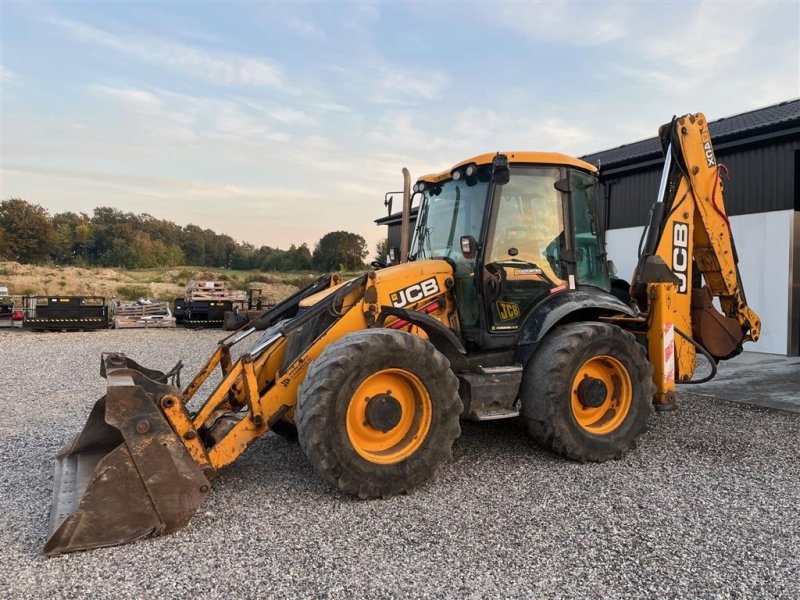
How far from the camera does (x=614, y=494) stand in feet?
13.9

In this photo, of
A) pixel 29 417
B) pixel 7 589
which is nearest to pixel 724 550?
pixel 7 589

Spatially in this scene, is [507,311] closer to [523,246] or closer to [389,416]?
[523,246]

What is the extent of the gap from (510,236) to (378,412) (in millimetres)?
1991

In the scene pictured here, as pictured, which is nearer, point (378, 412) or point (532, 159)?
point (378, 412)

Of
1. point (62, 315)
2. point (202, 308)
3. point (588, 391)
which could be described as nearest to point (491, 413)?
point (588, 391)

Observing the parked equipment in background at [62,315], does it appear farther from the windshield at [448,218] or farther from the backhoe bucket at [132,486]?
the backhoe bucket at [132,486]

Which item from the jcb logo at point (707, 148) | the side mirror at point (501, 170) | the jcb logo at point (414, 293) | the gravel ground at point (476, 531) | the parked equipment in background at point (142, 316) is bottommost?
the gravel ground at point (476, 531)

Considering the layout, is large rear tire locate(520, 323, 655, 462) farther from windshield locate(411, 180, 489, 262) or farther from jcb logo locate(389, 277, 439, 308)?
windshield locate(411, 180, 489, 262)

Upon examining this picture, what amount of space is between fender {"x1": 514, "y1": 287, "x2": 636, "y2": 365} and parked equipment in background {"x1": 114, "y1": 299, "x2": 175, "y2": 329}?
17.2 metres

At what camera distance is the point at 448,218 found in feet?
17.9

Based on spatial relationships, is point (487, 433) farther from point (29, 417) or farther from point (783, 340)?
point (783, 340)

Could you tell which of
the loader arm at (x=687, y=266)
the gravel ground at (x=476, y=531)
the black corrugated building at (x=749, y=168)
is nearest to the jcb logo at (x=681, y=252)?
the loader arm at (x=687, y=266)

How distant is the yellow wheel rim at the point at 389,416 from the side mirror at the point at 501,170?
1853 millimetres

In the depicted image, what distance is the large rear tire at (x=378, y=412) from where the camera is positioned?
3.87 meters
